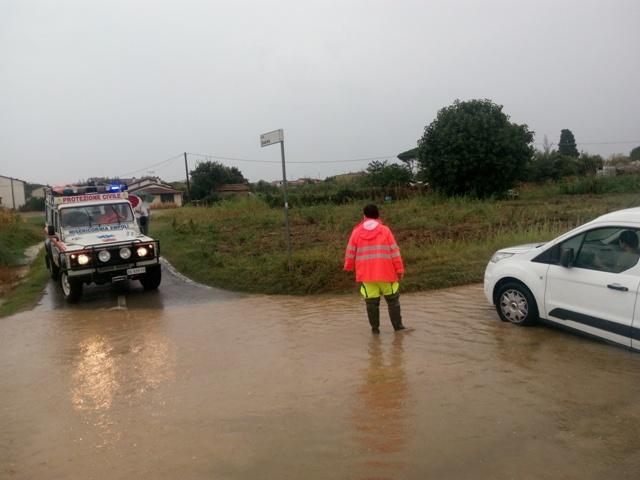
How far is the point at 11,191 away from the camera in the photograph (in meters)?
75.6

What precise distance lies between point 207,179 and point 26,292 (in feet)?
186

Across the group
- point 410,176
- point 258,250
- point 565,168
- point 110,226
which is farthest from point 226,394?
point 565,168

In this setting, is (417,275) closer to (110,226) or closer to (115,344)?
(115,344)

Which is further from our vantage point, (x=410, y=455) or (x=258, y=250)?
(x=258, y=250)

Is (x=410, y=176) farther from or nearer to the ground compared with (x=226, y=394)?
farther from the ground

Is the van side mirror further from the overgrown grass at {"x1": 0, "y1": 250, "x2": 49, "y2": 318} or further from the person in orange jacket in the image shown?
the overgrown grass at {"x1": 0, "y1": 250, "x2": 49, "y2": 318}

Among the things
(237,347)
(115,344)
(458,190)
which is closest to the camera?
(237,347)

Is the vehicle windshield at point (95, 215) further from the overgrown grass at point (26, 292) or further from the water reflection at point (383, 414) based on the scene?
the water reflection at point (383, 414)

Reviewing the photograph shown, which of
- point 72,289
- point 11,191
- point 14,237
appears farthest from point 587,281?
point 11,191

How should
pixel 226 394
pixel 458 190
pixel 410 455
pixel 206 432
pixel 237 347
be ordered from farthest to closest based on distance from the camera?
1. pixel 458 190
2. pixel 237 347
3. pixel 226 394
4. pixel 206 432
5. pixel 410 455

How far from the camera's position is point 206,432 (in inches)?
174

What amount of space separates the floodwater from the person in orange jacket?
60cm

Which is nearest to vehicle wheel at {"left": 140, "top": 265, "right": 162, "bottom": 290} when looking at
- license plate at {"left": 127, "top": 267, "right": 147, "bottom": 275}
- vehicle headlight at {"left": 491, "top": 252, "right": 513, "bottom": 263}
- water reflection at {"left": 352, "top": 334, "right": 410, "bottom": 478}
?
license plate at {"left": 127, "top": 267, "right": 147, "bottom": 275}

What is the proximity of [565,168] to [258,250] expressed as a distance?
3872cm
